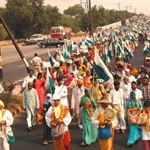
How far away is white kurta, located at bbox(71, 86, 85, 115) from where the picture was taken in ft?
34.1

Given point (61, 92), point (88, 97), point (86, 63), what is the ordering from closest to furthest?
point (88, 97) → point (61, 92) → point (86, 63)

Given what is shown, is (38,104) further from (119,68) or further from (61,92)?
(119,68)

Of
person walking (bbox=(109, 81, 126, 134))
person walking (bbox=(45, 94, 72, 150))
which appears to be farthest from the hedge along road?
person walking (bbox=(45, 94, 72, 150))

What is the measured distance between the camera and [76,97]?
10.5 m

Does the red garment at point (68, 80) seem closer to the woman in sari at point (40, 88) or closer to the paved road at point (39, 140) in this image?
the woman in sari at point (40, 88)

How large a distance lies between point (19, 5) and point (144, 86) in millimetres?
66056

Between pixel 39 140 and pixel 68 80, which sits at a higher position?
pixel 68 80

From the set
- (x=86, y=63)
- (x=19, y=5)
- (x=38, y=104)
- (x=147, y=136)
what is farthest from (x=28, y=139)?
(x=19, y=5)

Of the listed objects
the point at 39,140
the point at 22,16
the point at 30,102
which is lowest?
the point at 39,140

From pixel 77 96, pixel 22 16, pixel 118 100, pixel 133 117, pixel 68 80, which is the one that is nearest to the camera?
pixel 133 117

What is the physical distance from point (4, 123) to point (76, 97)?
3.40 metres

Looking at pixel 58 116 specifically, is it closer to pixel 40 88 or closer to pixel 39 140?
pixel 39 140

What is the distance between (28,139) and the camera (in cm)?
1006

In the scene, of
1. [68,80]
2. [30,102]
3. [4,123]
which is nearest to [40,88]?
[30,102]
